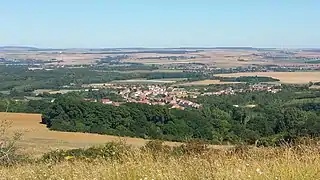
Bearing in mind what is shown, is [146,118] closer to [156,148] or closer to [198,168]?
[156,148]

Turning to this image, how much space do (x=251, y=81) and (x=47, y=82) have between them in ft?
136

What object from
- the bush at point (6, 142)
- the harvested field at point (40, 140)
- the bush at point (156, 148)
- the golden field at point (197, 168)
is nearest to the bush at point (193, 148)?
the bush at point (156, 148)

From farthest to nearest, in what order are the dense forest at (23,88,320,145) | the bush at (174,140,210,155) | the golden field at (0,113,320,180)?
1. the dense forest at (23,88,320,145)
2. the bush at (174,140,210,155)
3. the golden field at (0,113,320,180)

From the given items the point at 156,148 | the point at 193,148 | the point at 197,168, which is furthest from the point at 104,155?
the point at 197,168

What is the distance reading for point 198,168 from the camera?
15.8ft

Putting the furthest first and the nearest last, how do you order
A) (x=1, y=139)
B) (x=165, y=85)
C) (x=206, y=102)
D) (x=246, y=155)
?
1. (x=165, y=85)
2. (x=206, y=102)
3. (x=1, y=139)
4. (x=246, y=155)

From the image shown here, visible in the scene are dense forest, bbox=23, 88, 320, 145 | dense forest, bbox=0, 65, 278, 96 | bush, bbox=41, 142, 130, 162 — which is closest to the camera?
bush, bbox=41, 142, 130, 162

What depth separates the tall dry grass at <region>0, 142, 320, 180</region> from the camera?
4473mm

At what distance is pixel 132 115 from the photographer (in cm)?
4722

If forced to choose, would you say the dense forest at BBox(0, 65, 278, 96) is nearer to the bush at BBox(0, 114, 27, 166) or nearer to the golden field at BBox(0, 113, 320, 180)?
the bush at BBox(0, 114, 27, 166)

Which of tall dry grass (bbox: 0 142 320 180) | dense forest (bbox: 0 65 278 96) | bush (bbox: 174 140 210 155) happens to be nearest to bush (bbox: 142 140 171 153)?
bush (bbox: 174 140 210 155)

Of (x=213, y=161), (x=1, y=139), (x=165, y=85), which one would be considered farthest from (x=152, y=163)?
(x=165, y=85)

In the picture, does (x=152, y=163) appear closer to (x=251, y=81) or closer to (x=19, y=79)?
(x=251, y=81)

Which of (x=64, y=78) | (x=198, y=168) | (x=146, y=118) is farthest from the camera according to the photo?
(x=64, y=78)
